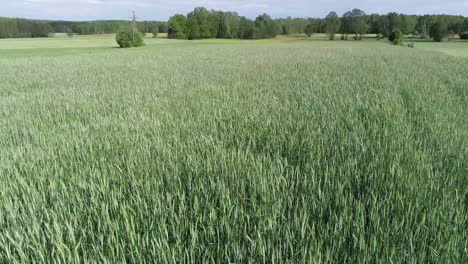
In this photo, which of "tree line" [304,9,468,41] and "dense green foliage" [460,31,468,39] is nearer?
"dense green foliage" [460,31,468,39]

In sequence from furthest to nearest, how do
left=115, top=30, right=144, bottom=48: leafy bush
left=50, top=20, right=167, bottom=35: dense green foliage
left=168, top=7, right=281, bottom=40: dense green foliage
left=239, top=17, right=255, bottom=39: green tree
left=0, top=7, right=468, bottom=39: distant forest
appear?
left=50, top=20, right=167, bottom=35: dense green foliage
left=239, top=17, right=255, bottom=39: green tree
left=168, top=7, right=281, bottom=40: dense green foliage
left=0, top=7, right=468, bottom=39: distant forest
left=115, top=30, right=144, bottom=48: leafy bush

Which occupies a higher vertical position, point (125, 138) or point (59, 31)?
point (59, 31)

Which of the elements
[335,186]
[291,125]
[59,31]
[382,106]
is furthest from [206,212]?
[59,31]

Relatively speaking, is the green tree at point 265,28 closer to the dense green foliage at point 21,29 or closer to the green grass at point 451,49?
the green grass at point 451,49

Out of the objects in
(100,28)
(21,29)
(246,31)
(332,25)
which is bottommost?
(246,31)

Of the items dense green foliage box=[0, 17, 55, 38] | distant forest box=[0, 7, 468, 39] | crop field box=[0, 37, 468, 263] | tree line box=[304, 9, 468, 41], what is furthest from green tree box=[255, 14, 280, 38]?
crop field box=[0, 37, 468, 263]

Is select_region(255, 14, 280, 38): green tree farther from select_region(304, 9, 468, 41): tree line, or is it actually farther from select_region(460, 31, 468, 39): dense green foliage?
select_region(460, 31, 468, 39): dense green foliage

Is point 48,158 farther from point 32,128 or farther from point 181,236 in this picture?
point 181,236

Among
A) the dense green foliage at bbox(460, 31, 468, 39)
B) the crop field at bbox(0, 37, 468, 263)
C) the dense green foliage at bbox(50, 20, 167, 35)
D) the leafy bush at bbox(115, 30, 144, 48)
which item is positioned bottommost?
the crop field at bbox(0, 37, 468, 263)

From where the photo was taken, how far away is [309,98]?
6.43 m

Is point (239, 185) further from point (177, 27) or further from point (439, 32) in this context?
point (177, 27)

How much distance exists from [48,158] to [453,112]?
5613 mm

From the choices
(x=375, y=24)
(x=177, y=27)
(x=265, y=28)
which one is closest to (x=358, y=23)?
(x=375, y=24)

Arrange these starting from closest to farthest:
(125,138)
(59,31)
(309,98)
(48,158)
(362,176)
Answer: (362,176)
(48,158)
(125,138)
(309,98)
(59,31)
